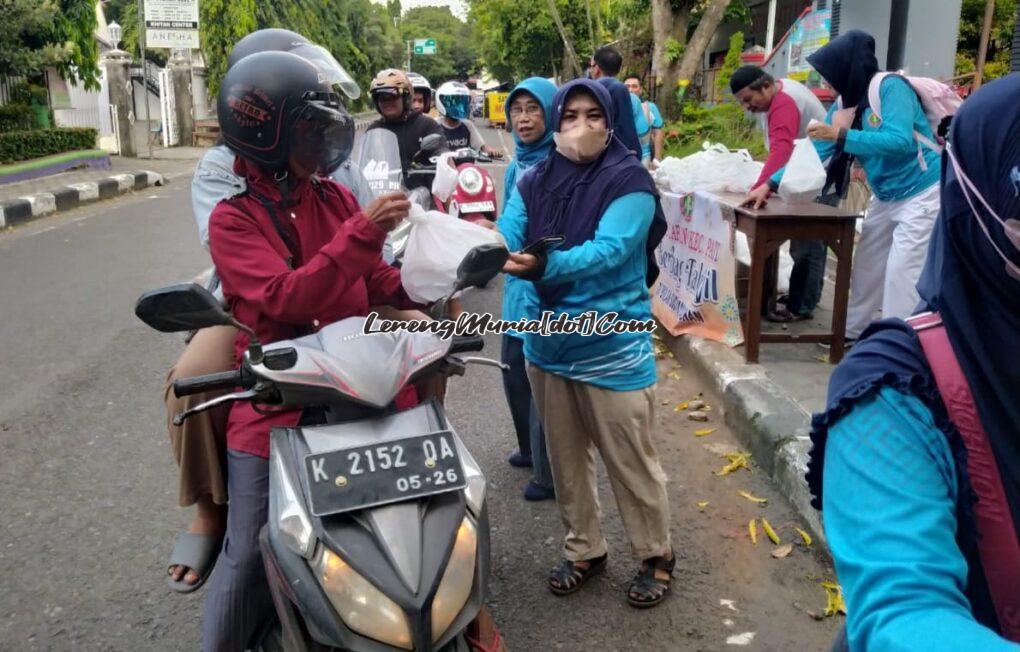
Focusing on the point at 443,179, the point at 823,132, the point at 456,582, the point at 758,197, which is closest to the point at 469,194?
the point at 443,179

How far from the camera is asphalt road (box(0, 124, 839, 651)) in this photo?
2.95 meters

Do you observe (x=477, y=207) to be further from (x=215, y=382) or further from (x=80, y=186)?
(x=80, y=186)

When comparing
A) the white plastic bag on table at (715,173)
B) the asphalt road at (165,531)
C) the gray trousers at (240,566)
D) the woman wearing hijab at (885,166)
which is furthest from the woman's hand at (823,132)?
the gray trousers at (240,566)

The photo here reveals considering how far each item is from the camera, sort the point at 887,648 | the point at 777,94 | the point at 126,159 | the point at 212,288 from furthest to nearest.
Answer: the point at 126,159
the point at 777,94
the point at 212,288
the point at 887,648

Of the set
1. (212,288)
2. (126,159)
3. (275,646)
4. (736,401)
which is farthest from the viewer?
(126,159)

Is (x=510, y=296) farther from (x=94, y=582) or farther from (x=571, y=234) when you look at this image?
(x=94, y=582)

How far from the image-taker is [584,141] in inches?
114

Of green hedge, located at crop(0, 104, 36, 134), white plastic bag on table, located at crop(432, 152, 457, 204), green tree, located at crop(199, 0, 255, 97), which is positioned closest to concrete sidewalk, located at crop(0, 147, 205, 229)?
green hedge, located at crop(0, 104, 36, 134)

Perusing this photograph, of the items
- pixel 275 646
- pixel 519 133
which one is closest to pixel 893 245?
pixel 519 133

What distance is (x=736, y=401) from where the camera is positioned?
4500 millimetres

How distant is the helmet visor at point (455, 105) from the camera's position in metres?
6.96

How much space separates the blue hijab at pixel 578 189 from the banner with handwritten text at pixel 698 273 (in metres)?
2.45

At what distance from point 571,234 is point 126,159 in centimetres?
1959

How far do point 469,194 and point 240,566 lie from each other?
4.03 metres
